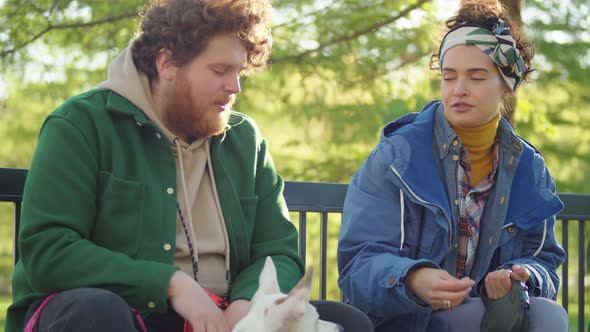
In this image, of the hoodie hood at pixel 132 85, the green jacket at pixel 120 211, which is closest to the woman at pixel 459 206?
the green jacket at pixel 120 211

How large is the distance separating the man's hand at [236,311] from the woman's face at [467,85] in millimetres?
1170

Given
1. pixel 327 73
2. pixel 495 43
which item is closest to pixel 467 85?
pixel 495 43

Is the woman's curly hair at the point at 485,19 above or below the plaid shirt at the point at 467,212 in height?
above

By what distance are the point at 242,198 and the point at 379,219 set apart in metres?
0.52

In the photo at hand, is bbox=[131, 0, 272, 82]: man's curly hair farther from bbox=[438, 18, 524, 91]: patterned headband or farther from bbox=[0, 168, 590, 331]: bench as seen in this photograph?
bbox=[438, 18, 524, 91]: patterned headband

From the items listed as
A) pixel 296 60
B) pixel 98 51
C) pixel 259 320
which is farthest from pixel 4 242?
pixel 259 320

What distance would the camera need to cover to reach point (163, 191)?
2779mm

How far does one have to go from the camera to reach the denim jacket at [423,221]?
3000mm

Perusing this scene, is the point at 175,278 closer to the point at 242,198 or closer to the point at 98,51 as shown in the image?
the point at 242,198

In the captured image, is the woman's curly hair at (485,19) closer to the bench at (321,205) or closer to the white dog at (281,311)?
the bench at (321,205)

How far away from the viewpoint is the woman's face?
327 cm

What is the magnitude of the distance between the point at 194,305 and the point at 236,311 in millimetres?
250

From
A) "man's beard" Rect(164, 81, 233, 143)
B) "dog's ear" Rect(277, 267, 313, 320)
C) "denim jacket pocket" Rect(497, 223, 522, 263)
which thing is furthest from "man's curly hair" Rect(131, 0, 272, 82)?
"denim jacket pocket" Rect(497, 223, 522, 263)

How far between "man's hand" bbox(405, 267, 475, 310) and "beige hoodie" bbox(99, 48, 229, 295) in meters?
0.65
